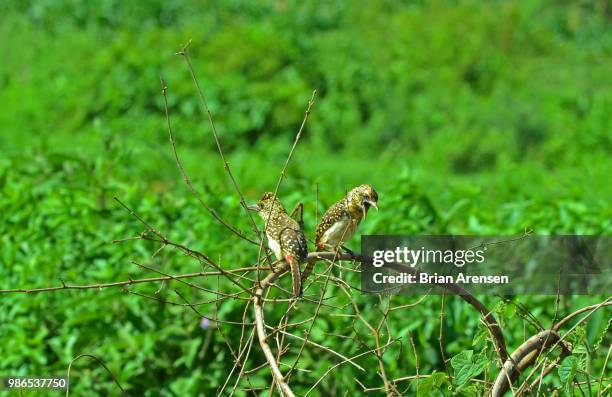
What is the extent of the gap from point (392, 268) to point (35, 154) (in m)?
3.91

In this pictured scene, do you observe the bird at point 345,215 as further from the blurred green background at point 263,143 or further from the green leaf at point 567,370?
the green leaf at point 567,370

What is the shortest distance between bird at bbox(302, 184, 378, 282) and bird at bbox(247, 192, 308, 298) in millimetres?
188

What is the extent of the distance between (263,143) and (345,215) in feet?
28.6

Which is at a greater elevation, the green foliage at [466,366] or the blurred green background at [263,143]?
the blurred green background at [263,143]

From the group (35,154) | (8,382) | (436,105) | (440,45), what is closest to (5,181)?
(35,154)

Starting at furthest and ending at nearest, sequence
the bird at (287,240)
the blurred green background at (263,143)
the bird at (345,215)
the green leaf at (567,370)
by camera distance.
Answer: the blurred green background at (263,143)
the bird at (345,215)
the bird at (287,240)
the green leaf at (567,370)

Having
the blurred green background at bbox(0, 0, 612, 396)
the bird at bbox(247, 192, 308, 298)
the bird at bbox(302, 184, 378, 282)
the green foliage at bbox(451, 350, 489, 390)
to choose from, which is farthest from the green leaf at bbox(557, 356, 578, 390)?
the bird at bbox(302, 184, 378, 282)

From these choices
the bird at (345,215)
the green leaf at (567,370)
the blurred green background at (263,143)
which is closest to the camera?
the green leaf at (567,370)

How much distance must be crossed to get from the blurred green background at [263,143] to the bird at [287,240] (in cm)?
37

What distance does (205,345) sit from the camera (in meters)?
4.77

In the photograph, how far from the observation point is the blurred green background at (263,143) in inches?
191

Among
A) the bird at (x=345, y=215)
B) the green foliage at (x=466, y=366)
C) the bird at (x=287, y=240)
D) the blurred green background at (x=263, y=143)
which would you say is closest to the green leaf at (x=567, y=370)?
the green foliage at (x=466, y=366)

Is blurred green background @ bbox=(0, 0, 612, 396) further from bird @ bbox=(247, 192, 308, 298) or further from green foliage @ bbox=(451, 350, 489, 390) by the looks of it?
bird @ bbox=(247, 192, 308, 298)

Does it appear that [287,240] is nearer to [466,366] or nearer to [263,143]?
[466,366]
